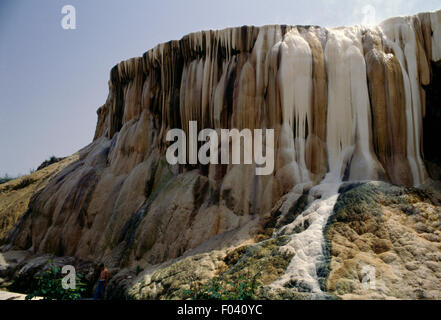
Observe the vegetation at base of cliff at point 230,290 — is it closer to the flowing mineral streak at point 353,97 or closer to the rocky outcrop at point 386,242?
the rocky outcrop at point 386,242

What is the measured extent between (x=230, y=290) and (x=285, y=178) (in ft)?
14.7

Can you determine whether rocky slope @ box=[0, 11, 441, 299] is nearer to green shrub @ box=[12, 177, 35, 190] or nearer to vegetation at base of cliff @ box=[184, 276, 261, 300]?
vegetation at base of cliff @ box=[184, 276, 261, 300]

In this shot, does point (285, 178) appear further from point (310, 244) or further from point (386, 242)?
point (386, 242)

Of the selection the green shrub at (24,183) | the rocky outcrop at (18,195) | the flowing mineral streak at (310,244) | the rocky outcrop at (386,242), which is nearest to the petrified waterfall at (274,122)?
the flowing mineral streak at (310,244)

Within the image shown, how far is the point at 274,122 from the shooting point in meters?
11.2

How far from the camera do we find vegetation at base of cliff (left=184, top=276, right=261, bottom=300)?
5840 mm

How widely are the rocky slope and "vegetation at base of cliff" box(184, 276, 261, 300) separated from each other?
23cm

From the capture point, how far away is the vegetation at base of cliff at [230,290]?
5840 mm

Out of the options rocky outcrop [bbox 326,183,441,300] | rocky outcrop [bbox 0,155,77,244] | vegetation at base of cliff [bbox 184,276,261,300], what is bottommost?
vegetation at base of cliff [bbox 184,276,261,300]
